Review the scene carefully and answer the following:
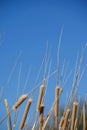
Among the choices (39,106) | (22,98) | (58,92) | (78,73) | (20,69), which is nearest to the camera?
(22,98)

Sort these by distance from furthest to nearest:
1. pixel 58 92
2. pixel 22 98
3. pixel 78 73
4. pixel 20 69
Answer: pixel 20 69
pixel 78 73
pixel 58 92
pixel 22 98

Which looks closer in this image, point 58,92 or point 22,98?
point 22,98

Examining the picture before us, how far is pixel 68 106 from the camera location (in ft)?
3.70

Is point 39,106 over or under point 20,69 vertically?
under

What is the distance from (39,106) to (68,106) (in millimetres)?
328

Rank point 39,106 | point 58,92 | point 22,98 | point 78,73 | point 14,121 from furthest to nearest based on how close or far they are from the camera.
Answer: point 78,73 < point 14,121 < point 58,92 < point 39,106 < point 22,98

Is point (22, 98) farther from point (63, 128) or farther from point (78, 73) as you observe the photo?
point (78, 73)

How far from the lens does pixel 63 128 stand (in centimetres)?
89

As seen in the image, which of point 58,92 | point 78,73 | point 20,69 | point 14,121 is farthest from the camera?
point 20,69

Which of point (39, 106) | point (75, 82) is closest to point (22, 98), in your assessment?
point (39, 106)

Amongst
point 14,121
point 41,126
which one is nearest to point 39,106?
A: point 41,126

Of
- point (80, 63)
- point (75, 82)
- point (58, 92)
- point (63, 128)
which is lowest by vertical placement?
point (63, 128)

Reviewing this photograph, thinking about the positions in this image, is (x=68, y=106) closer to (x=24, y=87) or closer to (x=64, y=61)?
(x=24, y=87)

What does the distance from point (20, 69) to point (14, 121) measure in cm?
36
